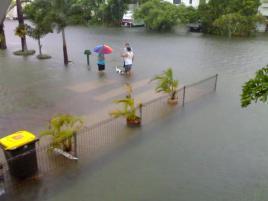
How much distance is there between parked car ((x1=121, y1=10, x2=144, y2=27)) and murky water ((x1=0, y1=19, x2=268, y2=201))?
13819 mm

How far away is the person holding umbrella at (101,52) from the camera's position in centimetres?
1495

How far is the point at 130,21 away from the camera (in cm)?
3269

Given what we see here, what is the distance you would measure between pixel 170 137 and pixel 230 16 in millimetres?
19710

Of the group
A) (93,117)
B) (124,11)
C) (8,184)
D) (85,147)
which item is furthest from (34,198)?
(124,11)

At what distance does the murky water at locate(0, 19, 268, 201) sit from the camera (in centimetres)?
680

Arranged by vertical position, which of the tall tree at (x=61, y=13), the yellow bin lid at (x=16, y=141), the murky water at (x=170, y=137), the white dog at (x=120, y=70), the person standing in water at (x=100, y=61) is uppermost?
the tall tree at (x=61, y=13)

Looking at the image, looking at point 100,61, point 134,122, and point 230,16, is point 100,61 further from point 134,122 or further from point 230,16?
point 230,16

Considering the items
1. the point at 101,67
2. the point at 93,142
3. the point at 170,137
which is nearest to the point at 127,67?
the point at 101,67

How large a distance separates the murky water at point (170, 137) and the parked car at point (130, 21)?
13.8 meters

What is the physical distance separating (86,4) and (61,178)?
96.7 ft

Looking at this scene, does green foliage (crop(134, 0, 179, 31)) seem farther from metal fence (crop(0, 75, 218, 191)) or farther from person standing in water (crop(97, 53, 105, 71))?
→ metal fence (crop(0, 75, 218, 191))

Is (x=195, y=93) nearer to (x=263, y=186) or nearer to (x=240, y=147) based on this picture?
(x=240, y=147)

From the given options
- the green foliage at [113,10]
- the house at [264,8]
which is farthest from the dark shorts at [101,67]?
the house at [264,8]

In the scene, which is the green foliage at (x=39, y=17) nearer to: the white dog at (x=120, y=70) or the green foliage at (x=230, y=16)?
the white dog at (x=120, y=70)
